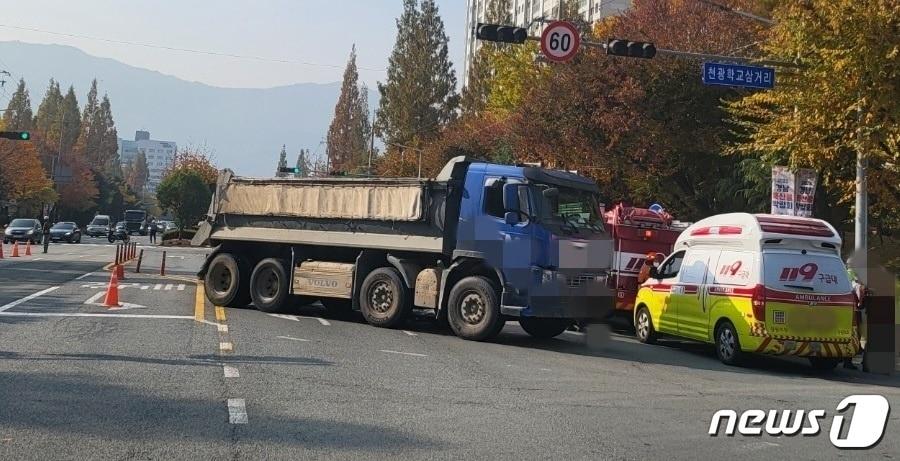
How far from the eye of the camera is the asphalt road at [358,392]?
7.44m

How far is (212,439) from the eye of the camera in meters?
7.34

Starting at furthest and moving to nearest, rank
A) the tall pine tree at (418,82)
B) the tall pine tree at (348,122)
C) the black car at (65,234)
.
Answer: the tall pine tree at (348,122) < the tall pine tree at (418,82) < the black car at (65,234)

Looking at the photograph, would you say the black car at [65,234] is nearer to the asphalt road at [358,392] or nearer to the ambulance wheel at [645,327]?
the asphalt road at [358,392]

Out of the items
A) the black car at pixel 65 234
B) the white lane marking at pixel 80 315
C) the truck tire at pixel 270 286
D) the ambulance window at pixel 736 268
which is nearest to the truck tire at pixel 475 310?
the ambulance window at pixel 736 268

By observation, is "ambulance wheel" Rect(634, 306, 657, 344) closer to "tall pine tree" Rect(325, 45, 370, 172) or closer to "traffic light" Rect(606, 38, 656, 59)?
"traffic light" Rect(606, 38, 656, 59)

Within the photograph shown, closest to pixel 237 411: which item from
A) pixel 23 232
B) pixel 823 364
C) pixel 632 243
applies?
pixel 823 364

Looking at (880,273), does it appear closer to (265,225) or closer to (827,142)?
(827,142)

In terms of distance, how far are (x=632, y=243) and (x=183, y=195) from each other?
51024 mm

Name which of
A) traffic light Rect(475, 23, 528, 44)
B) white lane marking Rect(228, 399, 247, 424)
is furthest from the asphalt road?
traffic light Rect(475, 23, 528, 44)

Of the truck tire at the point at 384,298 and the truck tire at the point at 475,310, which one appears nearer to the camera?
the truck tire at the point at 475,310

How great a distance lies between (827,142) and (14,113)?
11157cm

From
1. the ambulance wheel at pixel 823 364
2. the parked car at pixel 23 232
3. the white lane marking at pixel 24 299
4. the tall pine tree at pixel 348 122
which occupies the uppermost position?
the tall pine tree at pixel 348 122

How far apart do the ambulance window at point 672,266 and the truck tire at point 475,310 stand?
3.40m

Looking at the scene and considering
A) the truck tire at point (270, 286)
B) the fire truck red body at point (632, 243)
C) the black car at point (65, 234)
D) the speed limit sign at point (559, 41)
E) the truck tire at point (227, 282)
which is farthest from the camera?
the black car at point (65, 234)
